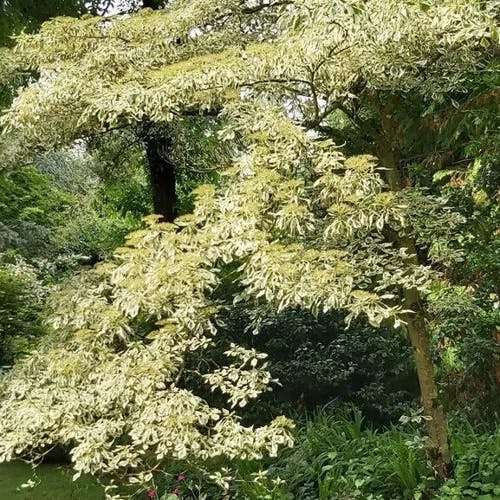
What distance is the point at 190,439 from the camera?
247 centimetres

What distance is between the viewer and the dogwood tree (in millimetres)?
2436

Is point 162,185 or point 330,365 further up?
point 162,185

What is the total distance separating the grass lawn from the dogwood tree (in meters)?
1.49

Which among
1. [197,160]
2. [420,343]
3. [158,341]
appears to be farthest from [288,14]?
[197,160]

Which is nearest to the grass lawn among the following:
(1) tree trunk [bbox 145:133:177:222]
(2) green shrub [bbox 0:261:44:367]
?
(2) green shrub [bbox 0:261:44:367]

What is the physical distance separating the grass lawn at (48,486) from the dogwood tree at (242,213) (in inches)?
58.8

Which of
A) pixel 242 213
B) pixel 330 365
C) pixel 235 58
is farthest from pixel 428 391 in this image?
pixel 235 58

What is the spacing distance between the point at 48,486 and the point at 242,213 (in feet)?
11.1

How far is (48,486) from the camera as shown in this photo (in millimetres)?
4688

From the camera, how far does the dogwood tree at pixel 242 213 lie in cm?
244

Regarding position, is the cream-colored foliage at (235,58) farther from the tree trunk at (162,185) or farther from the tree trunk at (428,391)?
the tree trunk at (162,185)

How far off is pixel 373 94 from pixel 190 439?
205 centimetres

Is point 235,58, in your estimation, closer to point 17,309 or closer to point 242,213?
point 242,213

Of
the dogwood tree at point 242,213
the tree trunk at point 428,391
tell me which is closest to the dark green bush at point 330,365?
the tree trunk at point 428,391
